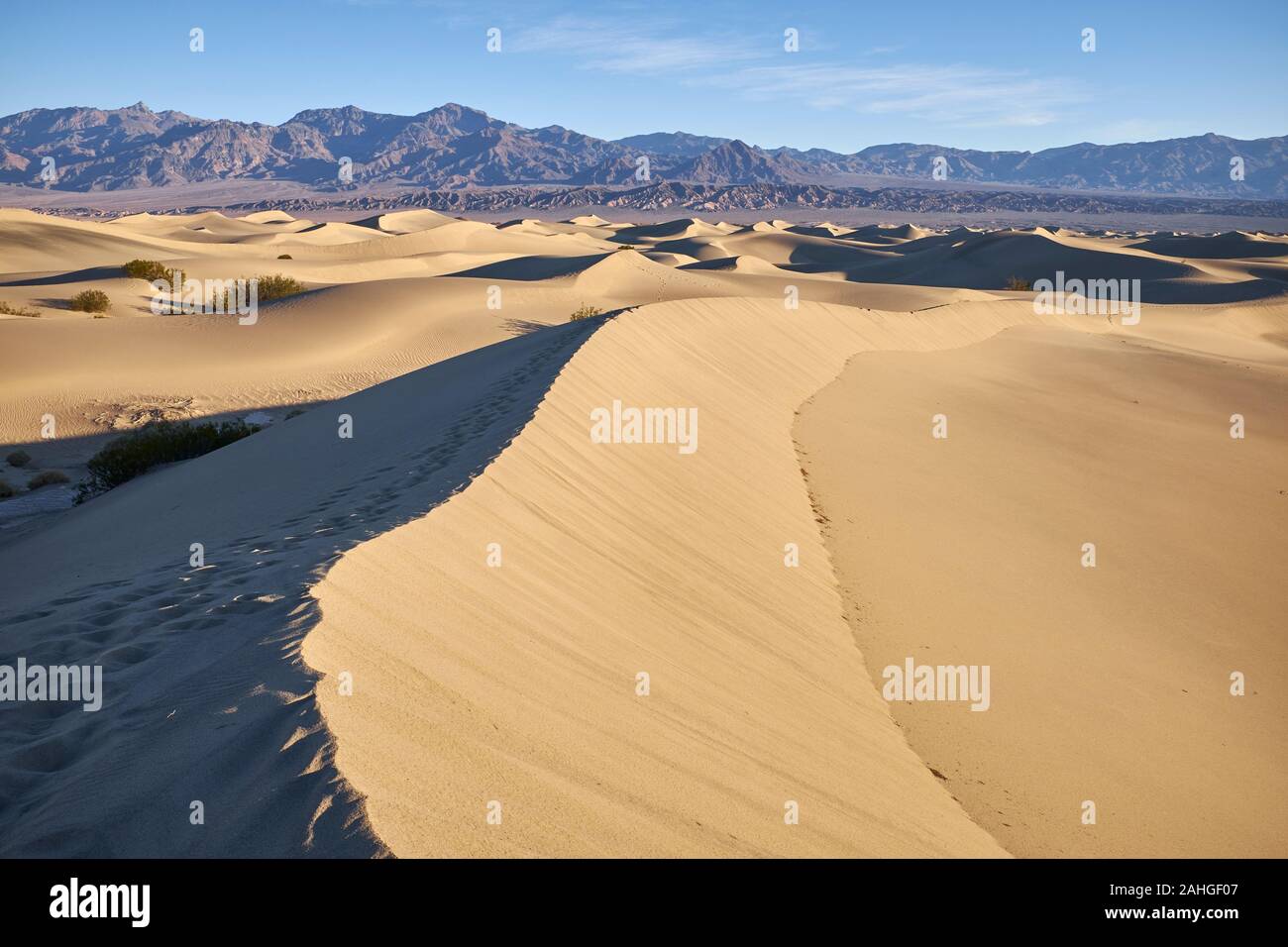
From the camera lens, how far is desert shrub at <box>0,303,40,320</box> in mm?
21120

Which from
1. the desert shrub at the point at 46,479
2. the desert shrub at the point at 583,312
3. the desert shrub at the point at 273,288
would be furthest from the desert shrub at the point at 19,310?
the desert shrub at the point at 583,312

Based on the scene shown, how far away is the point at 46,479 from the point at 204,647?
978 centimetres

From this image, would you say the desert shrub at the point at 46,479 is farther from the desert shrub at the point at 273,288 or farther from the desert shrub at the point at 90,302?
the desert shrub at the point at 273,288

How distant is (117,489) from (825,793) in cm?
932

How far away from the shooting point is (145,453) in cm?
1137

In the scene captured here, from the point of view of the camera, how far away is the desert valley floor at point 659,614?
2.92 meters

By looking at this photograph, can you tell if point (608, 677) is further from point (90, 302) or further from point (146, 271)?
point (146, 271)

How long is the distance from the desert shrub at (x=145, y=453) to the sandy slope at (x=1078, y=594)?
25.0 feet

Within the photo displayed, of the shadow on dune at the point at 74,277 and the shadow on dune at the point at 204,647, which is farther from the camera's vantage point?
the shadow on dune at the point at 74,277

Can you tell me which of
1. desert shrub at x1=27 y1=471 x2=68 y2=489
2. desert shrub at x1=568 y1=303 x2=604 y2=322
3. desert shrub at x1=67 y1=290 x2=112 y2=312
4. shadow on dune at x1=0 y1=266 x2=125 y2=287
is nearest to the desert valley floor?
desert shrub at x1=27 y1=471 x2=68 y2=489

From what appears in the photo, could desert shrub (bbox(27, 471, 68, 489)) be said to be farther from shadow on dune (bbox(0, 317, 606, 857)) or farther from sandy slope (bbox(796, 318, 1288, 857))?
sandy slope (bbox(796, 318, 1288, 857))

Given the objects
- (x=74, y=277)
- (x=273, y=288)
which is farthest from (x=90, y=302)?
(x=74, y=277)

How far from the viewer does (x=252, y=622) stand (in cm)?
394
